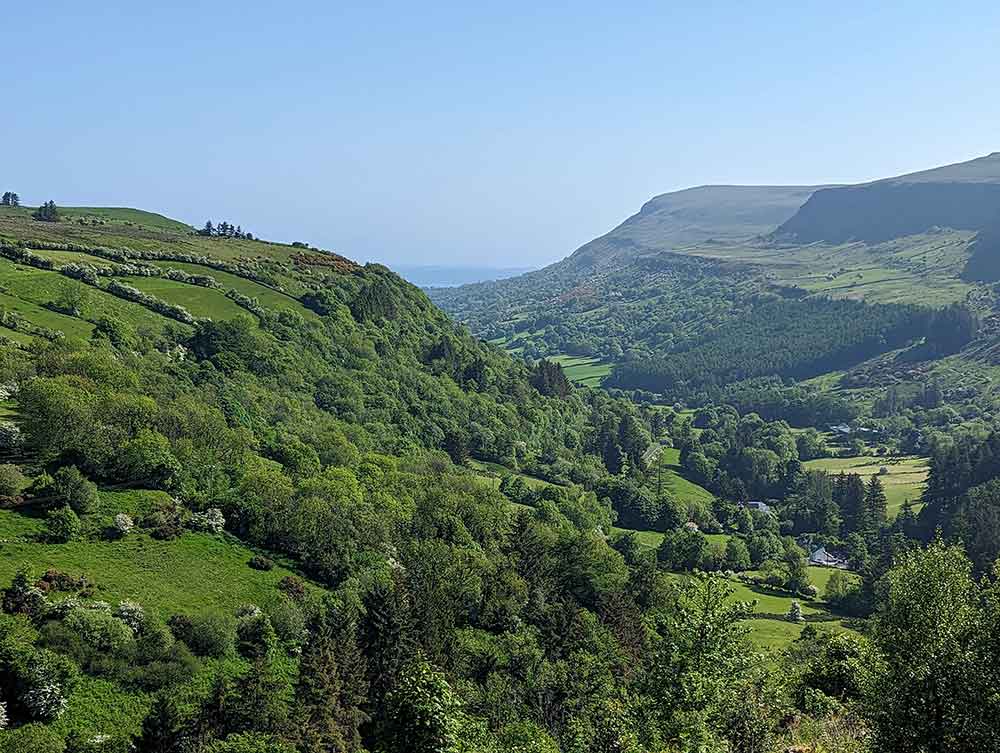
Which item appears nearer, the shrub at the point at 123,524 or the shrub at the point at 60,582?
the shrub at the point at 60,582

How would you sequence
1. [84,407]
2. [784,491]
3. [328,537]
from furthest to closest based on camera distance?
[784,491] < [328,537] < [84,407]

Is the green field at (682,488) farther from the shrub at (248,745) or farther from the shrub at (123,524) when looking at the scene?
the shrub at (248,745)

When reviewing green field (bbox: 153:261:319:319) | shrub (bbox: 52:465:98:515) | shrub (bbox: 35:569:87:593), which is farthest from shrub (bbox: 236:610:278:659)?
green field (bbox: 153:261:319:319)

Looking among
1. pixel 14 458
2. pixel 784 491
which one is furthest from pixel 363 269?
pixel 14 458

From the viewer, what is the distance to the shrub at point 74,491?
58.3 meters

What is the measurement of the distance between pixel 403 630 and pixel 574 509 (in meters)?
69.4

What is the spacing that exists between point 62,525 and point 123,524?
4966 millimetres

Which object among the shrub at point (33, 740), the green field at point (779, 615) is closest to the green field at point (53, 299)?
the shrub at point (33, 740)

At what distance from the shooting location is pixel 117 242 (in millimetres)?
149750

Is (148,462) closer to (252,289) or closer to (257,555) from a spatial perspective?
(257,555)

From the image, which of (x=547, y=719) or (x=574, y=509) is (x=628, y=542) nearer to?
(x=574, y=509)

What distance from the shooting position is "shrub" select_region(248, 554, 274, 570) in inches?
2569

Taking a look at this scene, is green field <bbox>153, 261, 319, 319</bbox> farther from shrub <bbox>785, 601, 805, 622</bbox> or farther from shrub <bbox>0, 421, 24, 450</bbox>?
shrub <bbox>785, 601, 805, 622</bbox>

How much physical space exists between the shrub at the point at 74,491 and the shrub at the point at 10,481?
2315 millimetres
